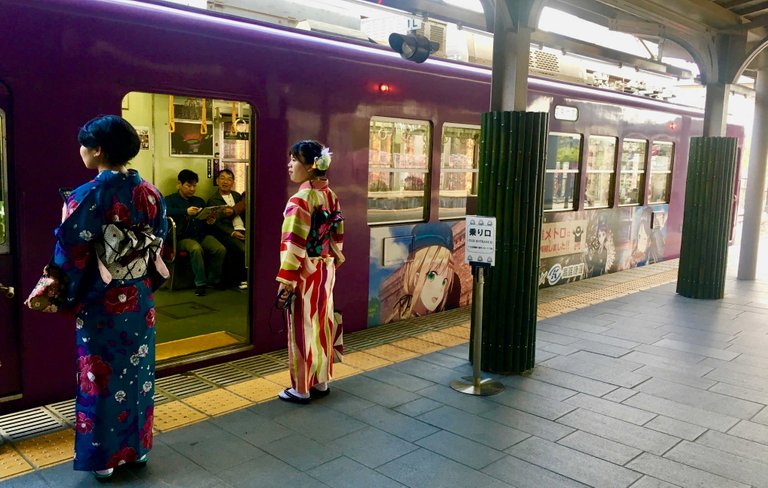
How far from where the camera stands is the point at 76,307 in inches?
119

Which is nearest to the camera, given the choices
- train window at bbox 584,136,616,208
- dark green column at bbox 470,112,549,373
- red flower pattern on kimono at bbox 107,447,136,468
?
red flower pattern on kimono at bbox 107,447,136,468

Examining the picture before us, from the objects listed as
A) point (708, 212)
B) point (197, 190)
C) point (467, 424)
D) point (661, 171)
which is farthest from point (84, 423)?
point (661, 171)

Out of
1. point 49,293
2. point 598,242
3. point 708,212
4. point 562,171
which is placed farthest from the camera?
point 598,242

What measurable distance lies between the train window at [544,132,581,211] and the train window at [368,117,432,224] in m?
2.24

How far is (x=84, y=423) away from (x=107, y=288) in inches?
25.4

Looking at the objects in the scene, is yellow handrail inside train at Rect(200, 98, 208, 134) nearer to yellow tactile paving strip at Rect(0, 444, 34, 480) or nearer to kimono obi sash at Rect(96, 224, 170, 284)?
kimono obi sash at Rect(96, 224, 170, 284)

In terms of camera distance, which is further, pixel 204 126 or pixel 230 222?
pixel 230 222

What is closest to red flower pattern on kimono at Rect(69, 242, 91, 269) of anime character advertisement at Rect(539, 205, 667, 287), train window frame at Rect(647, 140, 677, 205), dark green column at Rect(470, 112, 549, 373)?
dark green column at Rect(470, 112, 549, 373)

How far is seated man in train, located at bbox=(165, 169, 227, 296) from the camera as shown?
6.82 m

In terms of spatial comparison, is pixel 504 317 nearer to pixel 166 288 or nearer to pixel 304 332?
pixel 304 332

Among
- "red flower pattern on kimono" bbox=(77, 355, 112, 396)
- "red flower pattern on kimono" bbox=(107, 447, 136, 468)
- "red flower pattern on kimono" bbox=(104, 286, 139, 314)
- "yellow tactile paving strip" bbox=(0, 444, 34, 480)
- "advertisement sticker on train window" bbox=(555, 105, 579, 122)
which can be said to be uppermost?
"advertisement sticker on train window" bbox=(555, 105, 579, 122)

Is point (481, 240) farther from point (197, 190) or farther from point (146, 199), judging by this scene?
point (197, 190)

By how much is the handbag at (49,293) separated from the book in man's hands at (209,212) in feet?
13.1

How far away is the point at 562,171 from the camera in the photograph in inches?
323
